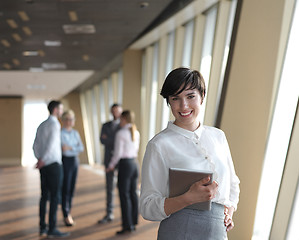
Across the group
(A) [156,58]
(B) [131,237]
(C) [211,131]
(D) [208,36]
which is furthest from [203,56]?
(C) [211,131]

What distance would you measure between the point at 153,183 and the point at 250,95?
2978mm

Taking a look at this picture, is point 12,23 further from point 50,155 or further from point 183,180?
point 183,180

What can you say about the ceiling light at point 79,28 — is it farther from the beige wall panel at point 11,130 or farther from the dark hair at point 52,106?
the beige wall panel at point 11,130

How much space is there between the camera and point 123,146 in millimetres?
5547

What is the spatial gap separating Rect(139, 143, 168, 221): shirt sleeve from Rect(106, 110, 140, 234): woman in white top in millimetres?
3791

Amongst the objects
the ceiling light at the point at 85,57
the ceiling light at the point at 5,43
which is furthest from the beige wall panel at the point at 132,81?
the ceiling light at the point at 5,43

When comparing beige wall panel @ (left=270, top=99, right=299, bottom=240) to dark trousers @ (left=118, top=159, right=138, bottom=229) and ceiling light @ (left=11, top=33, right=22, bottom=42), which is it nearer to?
dark trousers @ (left=118, top=159, right=138, bottom=229)

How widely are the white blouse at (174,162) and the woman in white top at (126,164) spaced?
12.3 feet

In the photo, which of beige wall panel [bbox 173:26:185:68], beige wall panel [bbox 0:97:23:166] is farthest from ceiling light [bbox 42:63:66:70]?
beige wall panel [bbox 0:97:23:166]

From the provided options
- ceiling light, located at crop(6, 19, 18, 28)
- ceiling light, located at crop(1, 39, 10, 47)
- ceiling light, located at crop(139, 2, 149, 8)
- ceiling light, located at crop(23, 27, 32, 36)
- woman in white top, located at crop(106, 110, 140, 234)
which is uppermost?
ceiling light, located at crop(139, 2, 149, 8)

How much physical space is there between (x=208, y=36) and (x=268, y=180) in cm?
388

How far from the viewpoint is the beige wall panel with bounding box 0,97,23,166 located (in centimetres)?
2481

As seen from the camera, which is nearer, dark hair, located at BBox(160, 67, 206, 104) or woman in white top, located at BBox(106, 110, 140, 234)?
dark hair, located at BBox(160, 67, 206, 104)

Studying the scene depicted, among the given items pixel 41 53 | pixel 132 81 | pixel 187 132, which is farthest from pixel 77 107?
pixel 187 132
